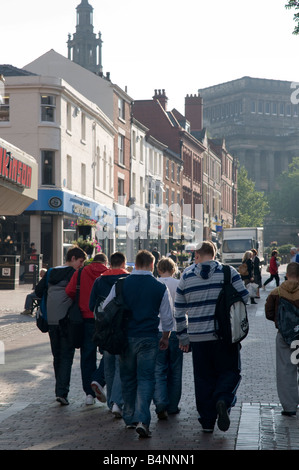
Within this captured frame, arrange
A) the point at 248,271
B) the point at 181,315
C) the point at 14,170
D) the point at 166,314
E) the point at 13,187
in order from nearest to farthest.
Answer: the point at 166,314
the point at 181,315
the point at 14,170
the point at 13,187
the point at 248,271

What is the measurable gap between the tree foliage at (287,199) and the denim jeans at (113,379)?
10941 cm

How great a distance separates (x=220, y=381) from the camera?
7438 millimetres

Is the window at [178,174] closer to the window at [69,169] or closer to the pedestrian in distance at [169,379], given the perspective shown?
the window at [69,169]

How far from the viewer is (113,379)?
8.36m

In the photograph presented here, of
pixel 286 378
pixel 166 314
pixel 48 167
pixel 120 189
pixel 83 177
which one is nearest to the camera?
pixel 166 314

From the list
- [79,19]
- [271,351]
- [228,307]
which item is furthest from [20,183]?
[79,19]

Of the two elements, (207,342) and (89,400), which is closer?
(207,342)

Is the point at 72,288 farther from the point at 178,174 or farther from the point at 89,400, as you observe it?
the point at 178,174

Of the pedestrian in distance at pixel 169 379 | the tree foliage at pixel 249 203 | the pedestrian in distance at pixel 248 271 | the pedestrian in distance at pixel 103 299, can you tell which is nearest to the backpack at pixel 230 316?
the pedestrian in distance at pixel 169 379

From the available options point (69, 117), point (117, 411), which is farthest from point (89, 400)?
point (69, 117)

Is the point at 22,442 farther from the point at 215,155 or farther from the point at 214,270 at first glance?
the point at 215,155

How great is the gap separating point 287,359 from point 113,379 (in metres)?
1.87

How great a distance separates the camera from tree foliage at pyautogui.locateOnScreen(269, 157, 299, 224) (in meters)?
116

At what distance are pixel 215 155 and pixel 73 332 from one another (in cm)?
8074
